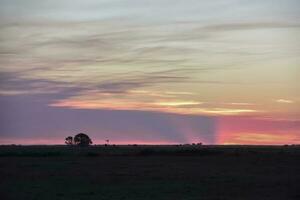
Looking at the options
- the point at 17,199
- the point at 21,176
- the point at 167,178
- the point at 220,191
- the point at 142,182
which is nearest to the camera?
the point at 17,199

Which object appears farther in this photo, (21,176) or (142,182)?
(21,176)

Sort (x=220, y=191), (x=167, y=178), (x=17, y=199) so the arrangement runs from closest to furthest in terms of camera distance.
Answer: (x=17, y=199), (x=220, y=191), (x=167, y=178)

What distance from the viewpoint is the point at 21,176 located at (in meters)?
44.2

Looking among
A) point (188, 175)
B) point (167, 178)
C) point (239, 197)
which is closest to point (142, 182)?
point (167, 178)

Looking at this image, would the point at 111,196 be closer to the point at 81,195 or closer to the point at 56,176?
the point at 81,195

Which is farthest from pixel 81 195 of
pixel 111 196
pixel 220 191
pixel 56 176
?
pixel 56 176

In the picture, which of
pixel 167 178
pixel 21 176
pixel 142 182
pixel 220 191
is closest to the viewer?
pixel 220 191

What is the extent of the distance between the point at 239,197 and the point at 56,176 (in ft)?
56.4

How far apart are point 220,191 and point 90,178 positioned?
11.6 m

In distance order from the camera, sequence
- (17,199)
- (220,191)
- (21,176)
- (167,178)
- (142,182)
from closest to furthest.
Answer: (17,199)
(220,191)
(142,182)
(167,178)
(21,176)

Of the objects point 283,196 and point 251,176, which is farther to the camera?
point 251,176

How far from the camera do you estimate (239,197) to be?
30.4m

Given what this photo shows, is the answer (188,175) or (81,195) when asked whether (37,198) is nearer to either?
(81,195)

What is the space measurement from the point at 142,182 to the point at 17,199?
1047cm
